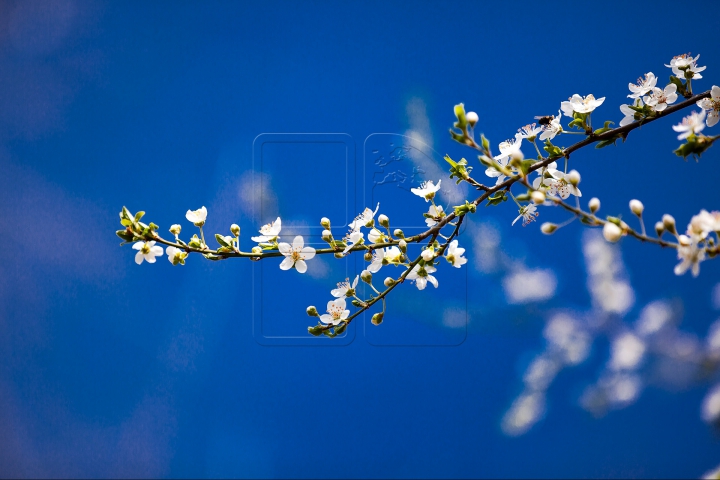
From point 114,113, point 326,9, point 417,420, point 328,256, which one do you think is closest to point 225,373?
point 328,256

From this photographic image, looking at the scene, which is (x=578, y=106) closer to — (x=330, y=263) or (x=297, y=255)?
(x=297, y=255)

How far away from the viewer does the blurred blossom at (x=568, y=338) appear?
64.4 inches

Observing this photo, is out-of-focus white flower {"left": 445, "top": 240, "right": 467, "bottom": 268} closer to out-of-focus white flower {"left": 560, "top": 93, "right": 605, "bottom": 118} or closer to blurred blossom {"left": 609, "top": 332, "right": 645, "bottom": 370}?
out-of-focus white flower {"left": 560, "top": 93, "right": 605, "bottom": 118}

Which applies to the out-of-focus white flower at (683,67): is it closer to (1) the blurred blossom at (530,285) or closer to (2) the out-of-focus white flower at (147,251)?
(2) the out-of-focus white flower at (147,251)

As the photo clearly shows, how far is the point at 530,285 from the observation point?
1.63 metres

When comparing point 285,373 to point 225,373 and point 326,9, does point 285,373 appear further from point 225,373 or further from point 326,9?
point 326,9

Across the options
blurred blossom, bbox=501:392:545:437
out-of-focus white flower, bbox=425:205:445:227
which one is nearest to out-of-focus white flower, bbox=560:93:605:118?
out-of-focus white flower, bbox=425:205:445:227

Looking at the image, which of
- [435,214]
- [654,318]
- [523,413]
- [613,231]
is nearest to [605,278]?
[654,318]

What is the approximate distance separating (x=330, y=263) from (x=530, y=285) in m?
0.58

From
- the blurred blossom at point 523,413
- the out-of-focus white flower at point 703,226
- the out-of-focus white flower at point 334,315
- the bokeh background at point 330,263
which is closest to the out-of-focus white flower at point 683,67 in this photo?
the out-of-focus white flower at point 703,226

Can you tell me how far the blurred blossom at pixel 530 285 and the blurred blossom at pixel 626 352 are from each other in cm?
25

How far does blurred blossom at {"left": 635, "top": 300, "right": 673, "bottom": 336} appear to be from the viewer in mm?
1636

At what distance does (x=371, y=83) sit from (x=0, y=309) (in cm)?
129

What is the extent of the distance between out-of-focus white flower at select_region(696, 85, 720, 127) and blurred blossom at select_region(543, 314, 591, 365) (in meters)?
1.03
